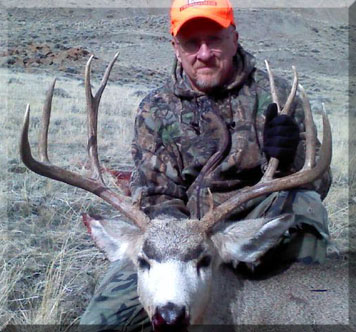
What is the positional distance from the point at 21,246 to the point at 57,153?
3.13 m

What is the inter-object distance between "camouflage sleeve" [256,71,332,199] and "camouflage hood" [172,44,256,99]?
0.10m

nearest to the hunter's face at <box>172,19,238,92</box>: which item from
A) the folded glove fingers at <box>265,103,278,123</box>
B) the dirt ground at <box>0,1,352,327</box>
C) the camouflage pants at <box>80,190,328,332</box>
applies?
the folded glove fingers at <box>265,103,278,123</box>

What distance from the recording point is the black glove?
452 cm

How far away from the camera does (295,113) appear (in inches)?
192

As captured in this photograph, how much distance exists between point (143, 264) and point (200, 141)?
116 centimetres

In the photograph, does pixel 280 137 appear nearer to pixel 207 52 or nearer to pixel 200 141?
pixel 200 141

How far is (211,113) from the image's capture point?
5.06 meters

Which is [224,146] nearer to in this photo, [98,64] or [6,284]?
[6,284]

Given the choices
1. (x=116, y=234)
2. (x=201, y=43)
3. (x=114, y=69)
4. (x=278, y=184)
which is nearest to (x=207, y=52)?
(x=201, y=43)

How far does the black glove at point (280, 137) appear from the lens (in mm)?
4516

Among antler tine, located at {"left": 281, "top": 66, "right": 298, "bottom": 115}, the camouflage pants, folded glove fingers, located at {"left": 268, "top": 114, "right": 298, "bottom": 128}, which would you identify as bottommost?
the camouflage pants

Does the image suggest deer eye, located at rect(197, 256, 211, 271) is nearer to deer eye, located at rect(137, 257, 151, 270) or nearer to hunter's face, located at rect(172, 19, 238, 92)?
deer eye, located at rect(137, 257, 151, 270)

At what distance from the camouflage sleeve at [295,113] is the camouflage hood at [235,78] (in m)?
0.10

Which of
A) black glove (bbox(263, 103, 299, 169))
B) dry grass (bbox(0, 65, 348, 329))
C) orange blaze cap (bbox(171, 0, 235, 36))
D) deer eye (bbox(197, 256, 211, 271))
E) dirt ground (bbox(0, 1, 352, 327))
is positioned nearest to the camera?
deer eye (bbox(197, 256, 211, 271))
